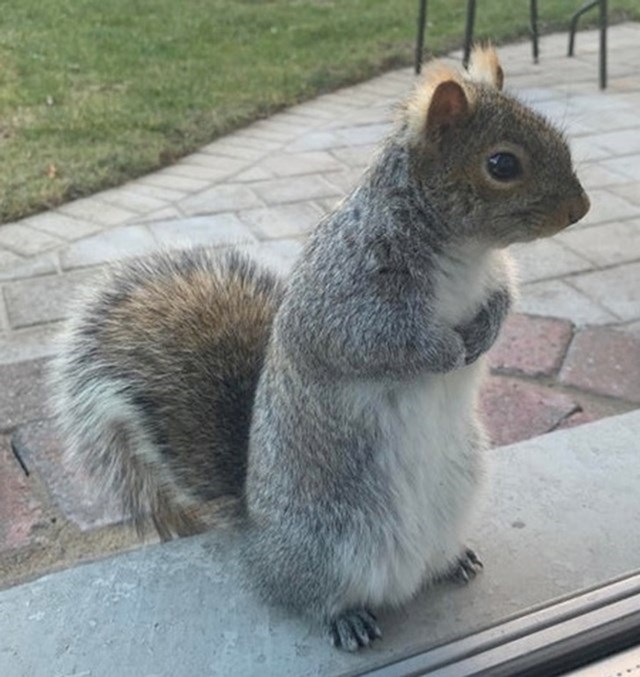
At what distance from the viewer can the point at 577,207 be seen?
100 centimetres

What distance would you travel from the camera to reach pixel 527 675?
3.71ft

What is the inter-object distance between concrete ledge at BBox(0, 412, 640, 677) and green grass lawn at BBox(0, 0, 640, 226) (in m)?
1.50

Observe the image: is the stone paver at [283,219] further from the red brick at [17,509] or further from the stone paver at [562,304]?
the red brick at [17,509]

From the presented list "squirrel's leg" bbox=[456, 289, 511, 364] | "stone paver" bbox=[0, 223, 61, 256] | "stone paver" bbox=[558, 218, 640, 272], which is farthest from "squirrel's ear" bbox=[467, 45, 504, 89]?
"stone paver" bbox=[0, 223, 61, 256]

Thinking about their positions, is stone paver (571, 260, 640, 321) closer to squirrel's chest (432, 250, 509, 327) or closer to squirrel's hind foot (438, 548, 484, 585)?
squirrel's hind foot (438, 548, 484, 585)

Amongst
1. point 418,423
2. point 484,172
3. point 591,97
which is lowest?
point 591,97

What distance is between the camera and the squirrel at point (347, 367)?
39.6 inches

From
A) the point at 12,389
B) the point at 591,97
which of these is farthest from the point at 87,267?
the point at 591,97

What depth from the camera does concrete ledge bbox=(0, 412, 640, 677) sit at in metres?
1.18

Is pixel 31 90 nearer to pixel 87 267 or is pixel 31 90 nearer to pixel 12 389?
pixel 87 267

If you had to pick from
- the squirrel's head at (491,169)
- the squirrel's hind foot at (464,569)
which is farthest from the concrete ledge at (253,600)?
the squirrel's head at (491,169)

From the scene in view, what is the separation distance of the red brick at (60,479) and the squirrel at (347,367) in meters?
0.20

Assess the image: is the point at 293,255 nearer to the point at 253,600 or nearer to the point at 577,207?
the point at 253,600

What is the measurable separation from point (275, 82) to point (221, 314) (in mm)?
2529
